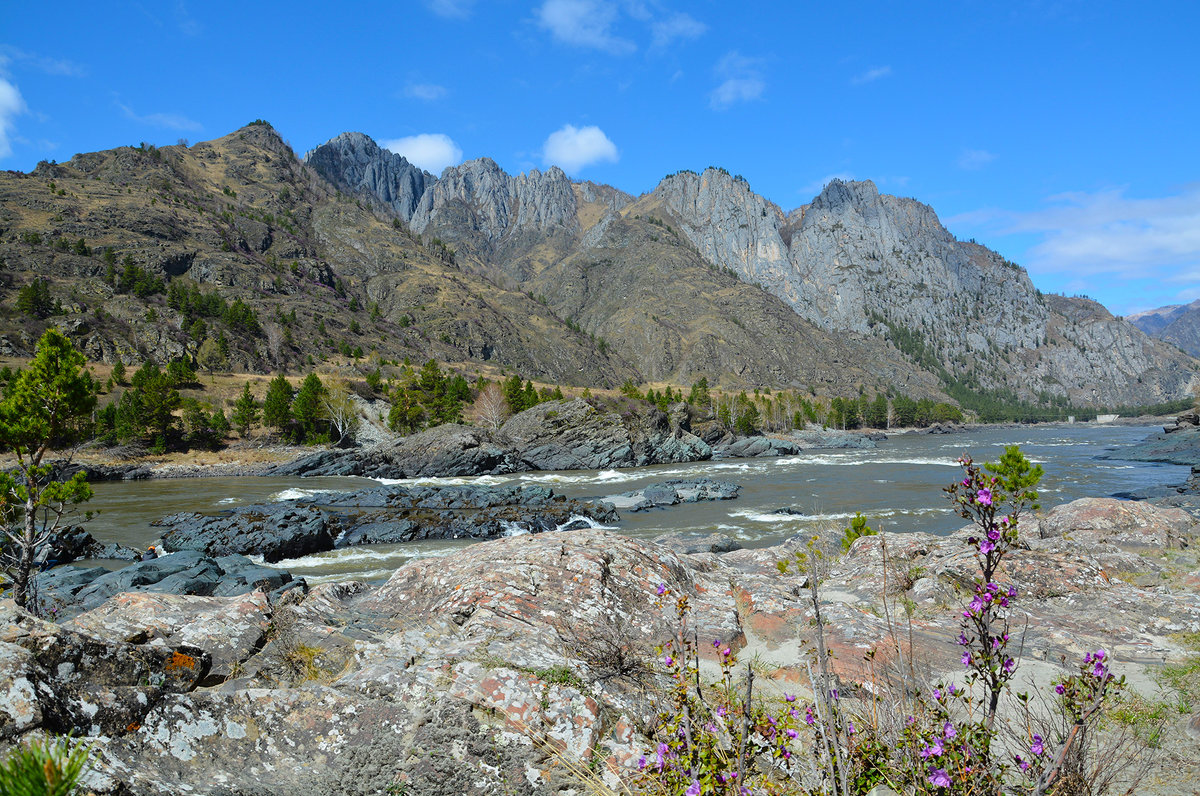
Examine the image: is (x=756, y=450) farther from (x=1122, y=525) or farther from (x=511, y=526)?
(x=1122, y=525)

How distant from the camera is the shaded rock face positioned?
23953 mm

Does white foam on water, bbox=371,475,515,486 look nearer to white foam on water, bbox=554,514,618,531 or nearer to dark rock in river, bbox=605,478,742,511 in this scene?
dark rock in river, bbox=605,478,742,511

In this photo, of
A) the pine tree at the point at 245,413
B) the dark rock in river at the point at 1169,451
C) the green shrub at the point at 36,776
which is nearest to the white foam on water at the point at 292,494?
the pine tree at the point at 245,413

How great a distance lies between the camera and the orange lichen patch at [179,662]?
12.8 ft

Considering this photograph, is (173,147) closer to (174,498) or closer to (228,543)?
(174,498)

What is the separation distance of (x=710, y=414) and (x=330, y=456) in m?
58.5

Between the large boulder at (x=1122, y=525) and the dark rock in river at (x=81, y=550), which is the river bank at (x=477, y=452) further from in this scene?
the large boulder at (x=1122, y=525)

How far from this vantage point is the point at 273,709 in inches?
132

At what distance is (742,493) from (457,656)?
37.2m

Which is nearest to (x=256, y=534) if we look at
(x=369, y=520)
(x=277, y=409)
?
(x=369, y=520)

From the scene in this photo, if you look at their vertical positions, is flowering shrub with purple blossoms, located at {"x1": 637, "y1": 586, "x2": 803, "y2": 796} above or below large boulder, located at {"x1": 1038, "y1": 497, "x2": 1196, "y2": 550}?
Result: above

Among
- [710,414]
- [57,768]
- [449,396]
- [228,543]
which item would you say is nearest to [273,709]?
[57,768]

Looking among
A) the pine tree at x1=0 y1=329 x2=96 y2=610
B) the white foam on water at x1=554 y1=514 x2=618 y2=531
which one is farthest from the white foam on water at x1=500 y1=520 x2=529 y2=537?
the pine tree at x1=0 y1=329 x2=96 y2=610

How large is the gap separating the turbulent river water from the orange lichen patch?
9.94 meters
